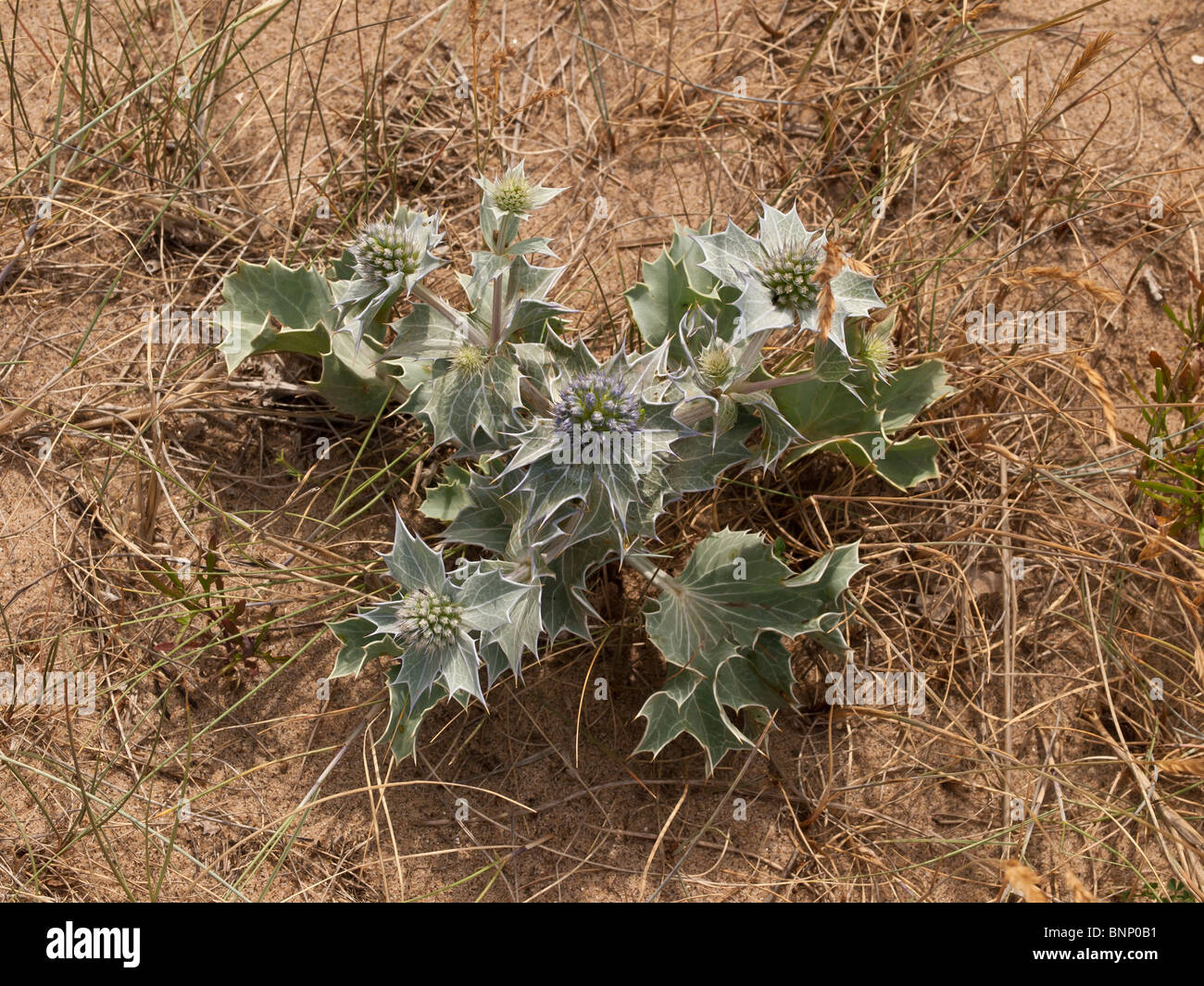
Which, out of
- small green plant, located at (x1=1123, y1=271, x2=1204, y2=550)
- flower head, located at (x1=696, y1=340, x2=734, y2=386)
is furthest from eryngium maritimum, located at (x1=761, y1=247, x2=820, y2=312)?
small green plant, located at (x1=1123, y1=271, x2=1204, y2=550)

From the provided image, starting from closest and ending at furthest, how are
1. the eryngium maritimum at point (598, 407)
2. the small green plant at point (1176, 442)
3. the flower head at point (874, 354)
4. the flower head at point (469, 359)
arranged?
the eryngium maritimum at point (598, 407) < the flower head at point (469, 359) < the flower head at point (874, 354) < the small green plant at point (1176, 442)

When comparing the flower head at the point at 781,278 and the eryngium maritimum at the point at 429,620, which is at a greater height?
the flower head at the point at 781,278

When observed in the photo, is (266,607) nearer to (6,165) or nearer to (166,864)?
(166,864)

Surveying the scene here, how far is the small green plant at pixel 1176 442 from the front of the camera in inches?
121

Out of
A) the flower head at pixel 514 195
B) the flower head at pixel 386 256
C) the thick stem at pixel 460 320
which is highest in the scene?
the flower head at pixel 514 195

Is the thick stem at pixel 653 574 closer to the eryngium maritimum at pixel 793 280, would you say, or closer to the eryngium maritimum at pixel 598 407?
the eryngium maritimum at pixel 598 407

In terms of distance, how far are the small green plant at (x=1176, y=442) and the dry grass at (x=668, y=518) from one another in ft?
0.37

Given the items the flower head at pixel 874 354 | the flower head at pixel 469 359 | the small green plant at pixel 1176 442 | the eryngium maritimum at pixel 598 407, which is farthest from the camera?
the small green plant at pixel 1176 442

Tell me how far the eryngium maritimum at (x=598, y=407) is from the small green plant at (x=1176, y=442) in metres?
1.89

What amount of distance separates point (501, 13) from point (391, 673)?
277 cm

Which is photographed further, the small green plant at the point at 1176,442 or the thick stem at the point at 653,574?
the small green plant at the point at 1176,442

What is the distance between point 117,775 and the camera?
9.86 feet

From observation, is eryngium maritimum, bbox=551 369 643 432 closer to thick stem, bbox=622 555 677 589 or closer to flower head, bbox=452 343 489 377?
flower head, bbox=452 343 489 377

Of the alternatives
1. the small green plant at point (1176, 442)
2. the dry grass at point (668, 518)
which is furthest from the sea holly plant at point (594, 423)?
the small green plant at point (1176, 442)
